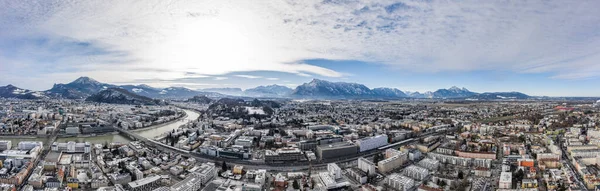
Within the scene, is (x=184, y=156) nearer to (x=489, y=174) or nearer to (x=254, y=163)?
(x=254, y=163)

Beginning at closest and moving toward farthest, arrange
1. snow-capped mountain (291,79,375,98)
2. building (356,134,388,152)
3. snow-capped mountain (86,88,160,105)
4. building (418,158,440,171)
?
building (418,158,440,171) → building (356,134,388,152) → snow-capped mountain (86,88,160,105) → snow-capped mountain (291,79,375,98)

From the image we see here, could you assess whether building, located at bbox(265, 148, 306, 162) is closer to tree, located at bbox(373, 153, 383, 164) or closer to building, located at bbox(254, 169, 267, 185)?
building, located at bbox(254, 169, 267, 185)

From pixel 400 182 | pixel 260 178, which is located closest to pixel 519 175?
pixel 400 182

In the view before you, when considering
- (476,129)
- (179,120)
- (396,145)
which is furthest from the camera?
(179,120)

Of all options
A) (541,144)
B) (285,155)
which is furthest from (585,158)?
(285,155)

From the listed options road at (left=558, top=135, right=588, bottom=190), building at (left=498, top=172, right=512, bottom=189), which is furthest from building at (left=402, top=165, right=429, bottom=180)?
road at (left=558, top=135, right=588, bottom=190)

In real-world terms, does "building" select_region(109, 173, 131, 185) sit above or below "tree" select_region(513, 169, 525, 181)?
below
